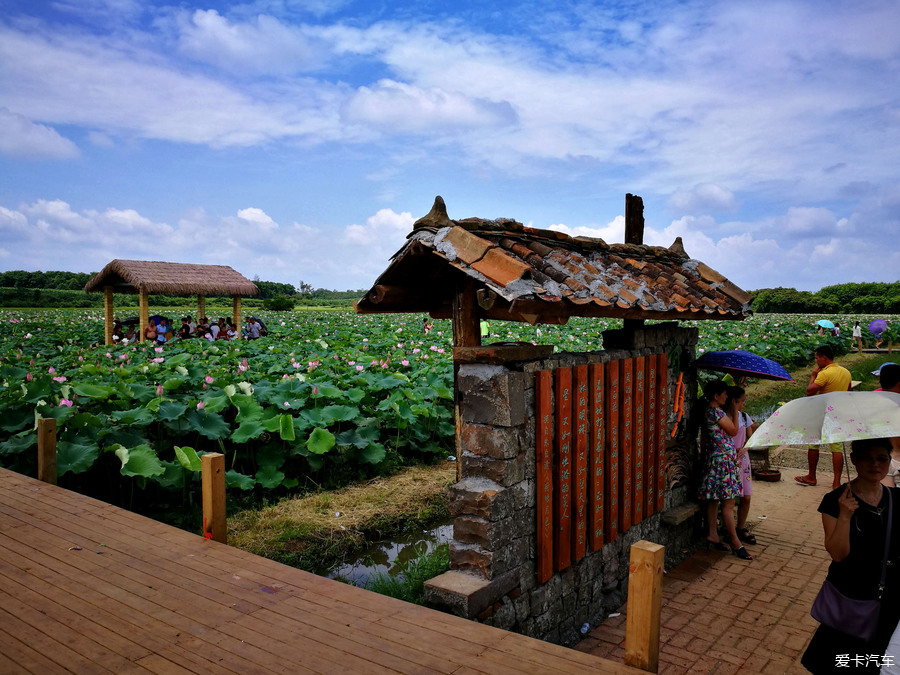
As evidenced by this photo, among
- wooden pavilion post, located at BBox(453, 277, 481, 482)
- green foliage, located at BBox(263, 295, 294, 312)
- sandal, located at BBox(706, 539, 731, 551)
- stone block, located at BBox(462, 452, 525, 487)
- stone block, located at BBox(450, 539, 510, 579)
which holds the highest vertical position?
green foliage, located at BBox(263, 295, 294, 312)

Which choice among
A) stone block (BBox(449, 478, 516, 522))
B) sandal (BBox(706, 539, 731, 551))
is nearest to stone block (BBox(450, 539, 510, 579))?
stone block (BBox(449, 478, 516, 522))

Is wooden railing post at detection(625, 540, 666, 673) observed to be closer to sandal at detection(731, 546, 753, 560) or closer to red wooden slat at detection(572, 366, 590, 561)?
red wooden slat at detection(572, 366, 590, 561)

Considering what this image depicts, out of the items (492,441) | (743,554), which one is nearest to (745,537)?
(743,554)

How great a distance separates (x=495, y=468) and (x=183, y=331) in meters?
16.8

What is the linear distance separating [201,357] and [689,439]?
9385 mm

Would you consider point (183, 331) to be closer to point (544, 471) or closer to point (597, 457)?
point (597, 457)

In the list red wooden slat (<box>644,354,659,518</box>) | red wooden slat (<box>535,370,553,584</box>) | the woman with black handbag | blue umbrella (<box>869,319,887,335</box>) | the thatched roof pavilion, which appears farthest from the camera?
blue umbrella (<box>869,319,887,335</box>)

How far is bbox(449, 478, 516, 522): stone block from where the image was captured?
11.7 ft

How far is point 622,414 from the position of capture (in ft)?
15.8

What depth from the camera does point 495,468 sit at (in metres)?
3.70

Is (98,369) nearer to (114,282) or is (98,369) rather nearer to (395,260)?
(395,260)

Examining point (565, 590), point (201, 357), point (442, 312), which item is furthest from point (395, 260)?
point (201, 357)

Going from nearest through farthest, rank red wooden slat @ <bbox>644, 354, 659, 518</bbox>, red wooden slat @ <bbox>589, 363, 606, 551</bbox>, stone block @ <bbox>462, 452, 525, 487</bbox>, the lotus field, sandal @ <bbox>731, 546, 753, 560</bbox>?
stone block @ <bbox>462, 452, 525, 487</bbox> → red wooden slat @ <bbox>589, 363, 606, 551</bbox> → red wooden slat @ <bbox>644, 354, 659, 518</bbox> → sandal @ <bbox>731, 546, 753, 560</bbox> → the lotus field

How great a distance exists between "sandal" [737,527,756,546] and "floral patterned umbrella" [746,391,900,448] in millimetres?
3573
